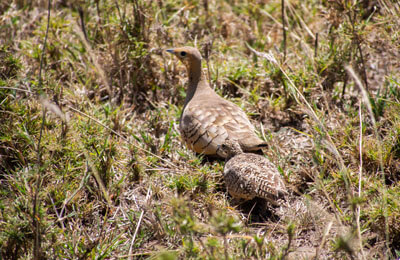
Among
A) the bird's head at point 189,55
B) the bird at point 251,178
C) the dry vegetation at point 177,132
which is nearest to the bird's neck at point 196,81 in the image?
the bird's head at point 189,55

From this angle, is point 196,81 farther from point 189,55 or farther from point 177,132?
point 177,132

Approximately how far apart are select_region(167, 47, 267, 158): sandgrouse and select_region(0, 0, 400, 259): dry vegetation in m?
0.19

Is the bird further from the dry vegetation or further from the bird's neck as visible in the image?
the bird's neck

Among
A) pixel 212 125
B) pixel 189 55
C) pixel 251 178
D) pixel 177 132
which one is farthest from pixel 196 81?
pixel 251 178

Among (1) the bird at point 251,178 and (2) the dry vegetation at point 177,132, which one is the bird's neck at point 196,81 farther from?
(1) the bird at point 251,178

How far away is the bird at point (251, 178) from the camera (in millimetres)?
3482

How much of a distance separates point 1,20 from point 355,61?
5.00m

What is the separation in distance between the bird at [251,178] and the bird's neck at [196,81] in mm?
1331

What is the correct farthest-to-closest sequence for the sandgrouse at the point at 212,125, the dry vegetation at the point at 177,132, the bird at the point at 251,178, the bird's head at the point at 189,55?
the bird's head at the point at 189,55 < the sandgrouse at the point at 212,125 < the bird at the point at 251,178 < the dry vegetation at the point at 177,132

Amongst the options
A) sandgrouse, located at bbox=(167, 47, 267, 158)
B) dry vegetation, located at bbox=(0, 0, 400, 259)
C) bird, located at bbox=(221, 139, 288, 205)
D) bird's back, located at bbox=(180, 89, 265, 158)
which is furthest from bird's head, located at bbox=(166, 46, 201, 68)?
bird, located at bbox=(221, 139, 288, 205)

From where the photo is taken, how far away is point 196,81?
5156 millimetres

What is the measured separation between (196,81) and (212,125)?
0.97 meters

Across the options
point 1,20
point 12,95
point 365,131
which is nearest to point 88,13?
point 1,20

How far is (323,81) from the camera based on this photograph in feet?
16.8
